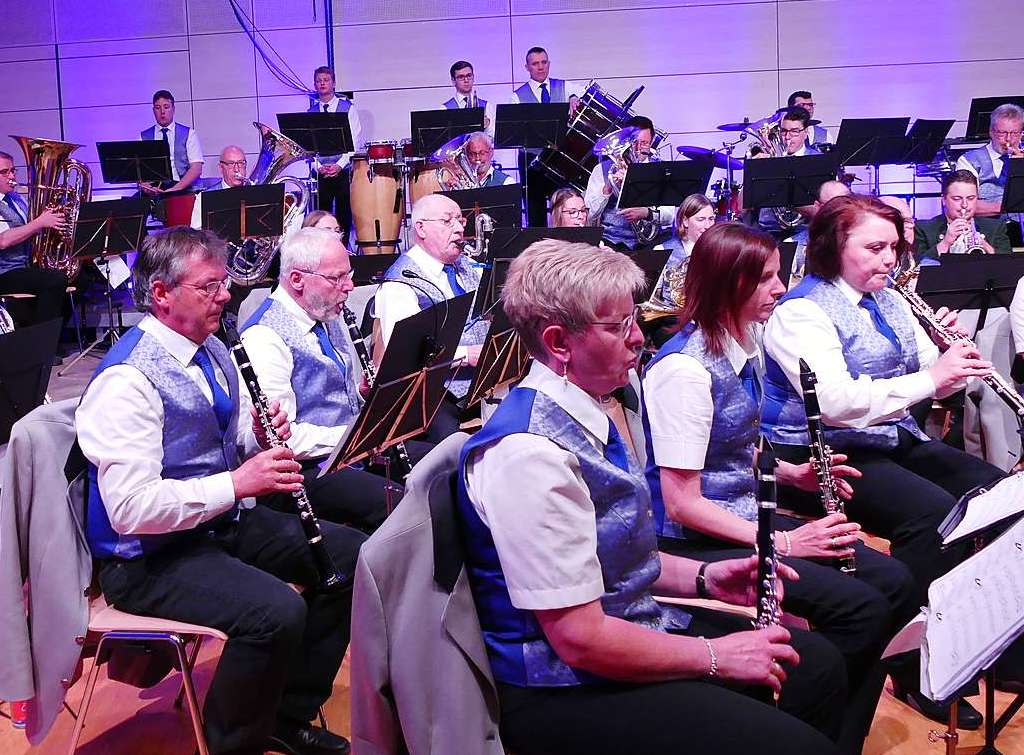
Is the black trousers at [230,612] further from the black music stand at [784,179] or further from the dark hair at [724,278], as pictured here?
the black music stand at [784,179]

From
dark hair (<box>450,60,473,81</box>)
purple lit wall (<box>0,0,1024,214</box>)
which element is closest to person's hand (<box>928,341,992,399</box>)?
dark hair (<box>450,60,473,81</box>)

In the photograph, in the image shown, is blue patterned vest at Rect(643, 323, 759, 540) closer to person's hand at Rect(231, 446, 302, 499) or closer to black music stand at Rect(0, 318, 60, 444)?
person's hand at Rect(231, 446, 302, 499)

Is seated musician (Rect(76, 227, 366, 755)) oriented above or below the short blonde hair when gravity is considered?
below

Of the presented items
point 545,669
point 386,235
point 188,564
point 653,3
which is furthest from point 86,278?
point 545,669

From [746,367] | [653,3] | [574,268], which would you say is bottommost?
[746,367]

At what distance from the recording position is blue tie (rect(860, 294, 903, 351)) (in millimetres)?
3295

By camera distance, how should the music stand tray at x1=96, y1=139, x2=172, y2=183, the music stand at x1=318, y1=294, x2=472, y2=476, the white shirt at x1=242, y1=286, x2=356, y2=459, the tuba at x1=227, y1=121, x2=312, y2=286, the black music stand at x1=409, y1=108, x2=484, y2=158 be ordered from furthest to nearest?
the music stand tray at x1=96, y1=139, x2=172, y2=183 → the black music stand at x1=409, y1=108, x2=484, y2=158 → the tuba at x1=227, y1=121, x2=312, y2=286 → the white shirt at x1=242, y1=286, x2=356, y2=459 → the music stand at x1=318, y1=294, x2=472, y2=476

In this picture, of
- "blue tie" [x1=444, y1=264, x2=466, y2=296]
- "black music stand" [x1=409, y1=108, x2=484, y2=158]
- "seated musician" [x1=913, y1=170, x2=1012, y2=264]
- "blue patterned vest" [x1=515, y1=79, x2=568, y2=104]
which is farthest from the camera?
"blue patterned vest" [x1=515, y1=79, x2=568, y2=104]

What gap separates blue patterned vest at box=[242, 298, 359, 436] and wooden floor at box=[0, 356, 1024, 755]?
848 mm

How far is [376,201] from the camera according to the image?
9.03m

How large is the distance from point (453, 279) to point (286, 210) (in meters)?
3.26

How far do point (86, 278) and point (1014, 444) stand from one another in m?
7.54

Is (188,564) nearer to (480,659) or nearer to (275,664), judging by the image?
(275,664)

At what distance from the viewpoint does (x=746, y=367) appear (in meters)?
2.62
